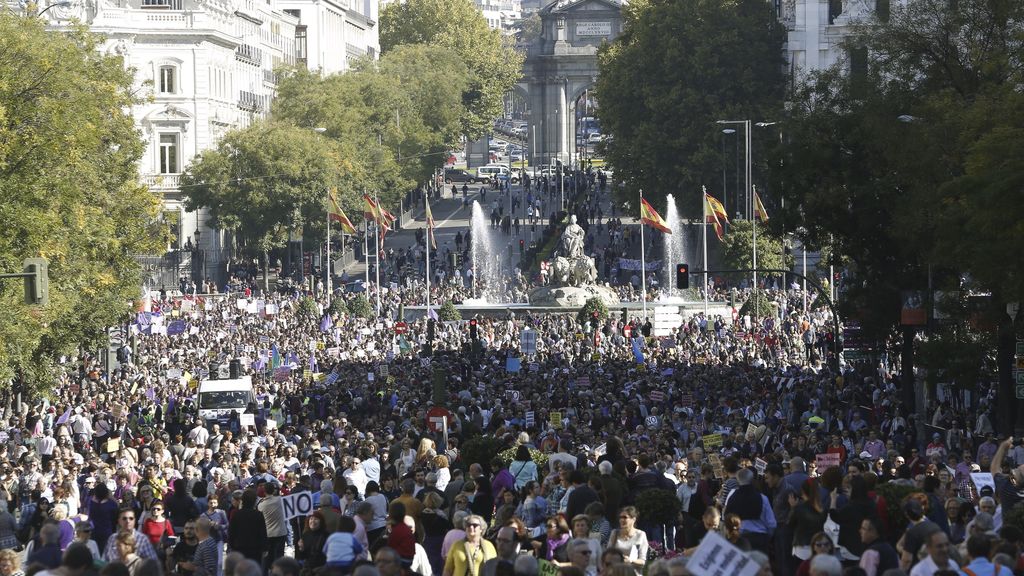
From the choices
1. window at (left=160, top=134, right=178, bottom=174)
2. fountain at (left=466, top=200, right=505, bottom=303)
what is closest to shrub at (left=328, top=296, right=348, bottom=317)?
fountain at (left=466, top=200, right=505, bottom=303)

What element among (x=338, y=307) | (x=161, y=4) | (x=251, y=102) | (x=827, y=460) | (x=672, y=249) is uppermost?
(x=161, y=4)

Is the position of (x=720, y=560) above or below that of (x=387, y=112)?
below

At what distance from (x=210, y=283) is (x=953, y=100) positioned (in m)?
57.1

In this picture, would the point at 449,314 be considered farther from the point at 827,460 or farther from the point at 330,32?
the point at 330,32

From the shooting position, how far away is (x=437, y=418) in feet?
110

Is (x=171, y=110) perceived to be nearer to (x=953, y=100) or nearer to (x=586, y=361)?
(x=586, y=361)

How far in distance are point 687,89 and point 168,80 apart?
26131 mm

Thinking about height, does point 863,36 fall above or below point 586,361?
above

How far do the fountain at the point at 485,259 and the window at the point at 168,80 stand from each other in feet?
49.9

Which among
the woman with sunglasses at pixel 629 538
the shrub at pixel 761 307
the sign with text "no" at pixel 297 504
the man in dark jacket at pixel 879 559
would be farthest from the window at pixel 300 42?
the man in dark jacket at pixel 879 559

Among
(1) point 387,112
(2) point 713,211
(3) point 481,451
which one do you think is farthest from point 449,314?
(3) point 481,451

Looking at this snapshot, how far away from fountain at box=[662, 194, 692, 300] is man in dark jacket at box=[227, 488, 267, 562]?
63.8 metres

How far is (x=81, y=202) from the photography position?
170 feet

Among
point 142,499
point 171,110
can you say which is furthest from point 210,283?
point 142,499
